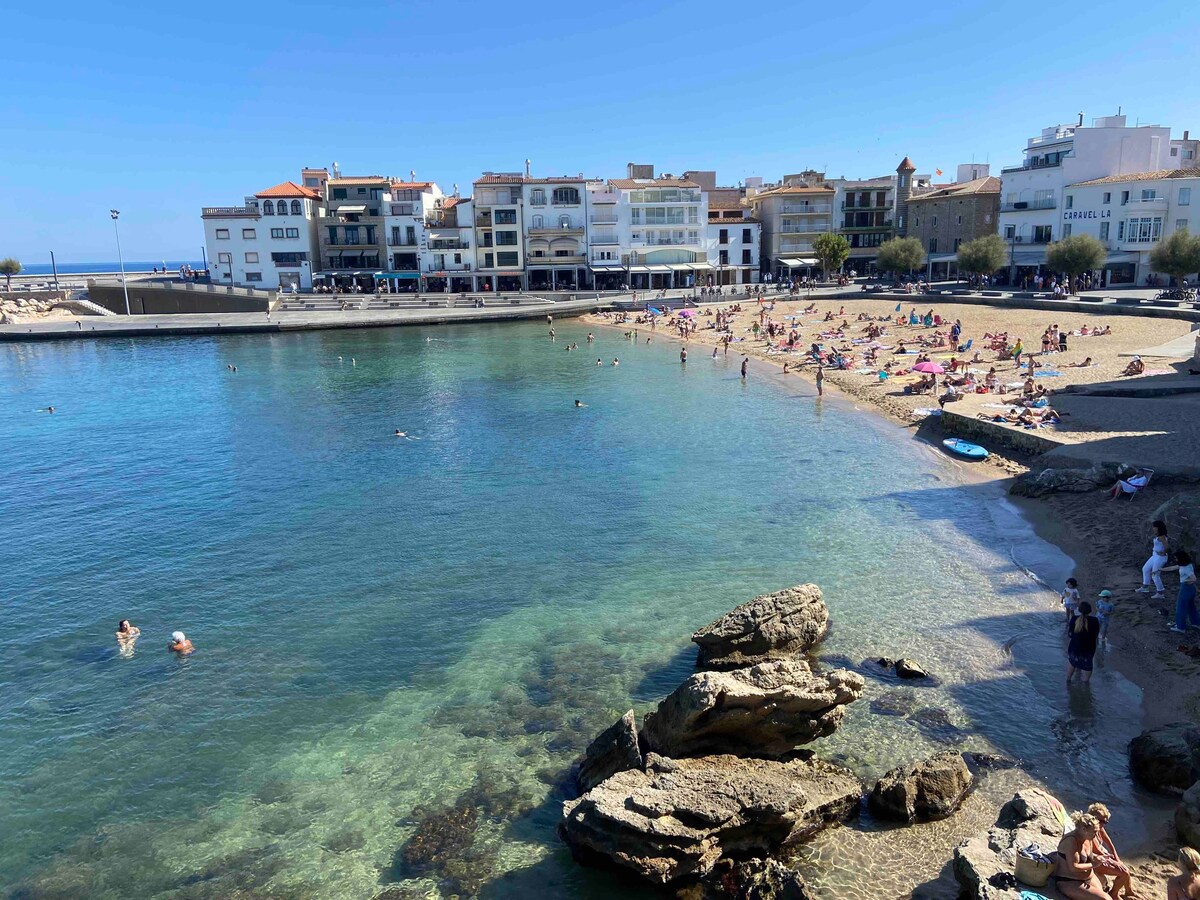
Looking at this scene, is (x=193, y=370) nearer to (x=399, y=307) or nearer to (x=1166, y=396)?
(x=399, y=307)

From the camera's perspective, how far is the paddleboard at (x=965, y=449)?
2697 centimetres

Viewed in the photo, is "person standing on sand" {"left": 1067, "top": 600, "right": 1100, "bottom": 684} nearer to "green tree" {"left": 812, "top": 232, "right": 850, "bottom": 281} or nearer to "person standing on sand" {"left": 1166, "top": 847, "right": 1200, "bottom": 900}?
"person standing on sand" {"left": 1166, "top": 847, "right": 1200, "bottom": 900}

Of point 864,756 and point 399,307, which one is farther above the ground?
point 399,307

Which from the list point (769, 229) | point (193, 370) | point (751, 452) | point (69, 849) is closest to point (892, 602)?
point (751, 452)

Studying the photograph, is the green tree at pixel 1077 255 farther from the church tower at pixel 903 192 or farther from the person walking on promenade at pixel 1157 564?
the person walking on promenade at pixel 1157 564

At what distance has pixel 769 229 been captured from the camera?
87.1 metres

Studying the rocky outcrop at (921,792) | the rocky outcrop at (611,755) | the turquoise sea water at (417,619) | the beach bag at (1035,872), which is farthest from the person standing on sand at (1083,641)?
the rocky outcrop at (611,755)

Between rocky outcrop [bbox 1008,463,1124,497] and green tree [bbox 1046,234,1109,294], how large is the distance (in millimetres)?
39353

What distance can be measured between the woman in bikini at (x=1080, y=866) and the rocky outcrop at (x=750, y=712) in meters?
3.72

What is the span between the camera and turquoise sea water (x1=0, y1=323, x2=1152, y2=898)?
11.3 meters

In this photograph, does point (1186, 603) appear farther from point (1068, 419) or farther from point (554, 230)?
point (554, 230)

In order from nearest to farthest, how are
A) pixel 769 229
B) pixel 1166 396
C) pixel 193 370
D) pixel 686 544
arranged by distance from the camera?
pixel 686 544 < pixel 1166 396 < pixel 193 370 < pixel 769 229

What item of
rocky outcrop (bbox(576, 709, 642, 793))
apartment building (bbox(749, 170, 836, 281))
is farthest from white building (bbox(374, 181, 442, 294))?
rocky outcrop (bbox(576, 709, 642, 793))

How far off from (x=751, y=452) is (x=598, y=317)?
144ft
